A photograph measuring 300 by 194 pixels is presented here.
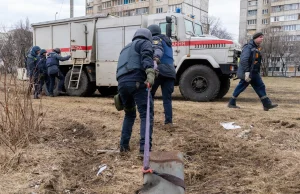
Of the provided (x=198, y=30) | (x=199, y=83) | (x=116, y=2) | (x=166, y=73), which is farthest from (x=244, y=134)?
(x=116, y=2)

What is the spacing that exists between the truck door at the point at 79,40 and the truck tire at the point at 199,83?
11.9ft

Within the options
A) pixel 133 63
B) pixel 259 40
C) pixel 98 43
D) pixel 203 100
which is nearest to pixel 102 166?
pixel 133 63

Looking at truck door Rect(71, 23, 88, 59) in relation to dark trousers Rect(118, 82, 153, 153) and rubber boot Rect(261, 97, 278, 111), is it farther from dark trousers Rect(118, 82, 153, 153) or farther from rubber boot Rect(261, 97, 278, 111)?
dark trousers Rect(118, 82, 153, 153)

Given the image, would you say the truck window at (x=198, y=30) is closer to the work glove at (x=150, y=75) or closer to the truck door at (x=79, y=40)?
the truck door at (x=79, y=40)

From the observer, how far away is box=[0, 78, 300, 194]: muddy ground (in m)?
3.27

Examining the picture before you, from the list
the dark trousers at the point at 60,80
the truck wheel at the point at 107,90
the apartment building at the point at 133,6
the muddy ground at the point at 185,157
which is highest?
the apartment building at the point at 133,6

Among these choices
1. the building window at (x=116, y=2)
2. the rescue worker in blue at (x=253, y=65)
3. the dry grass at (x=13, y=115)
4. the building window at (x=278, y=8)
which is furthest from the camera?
the building window at (x=278, y=8)

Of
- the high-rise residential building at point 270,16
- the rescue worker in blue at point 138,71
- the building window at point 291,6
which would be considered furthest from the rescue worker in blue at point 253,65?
the building window at point 291,6

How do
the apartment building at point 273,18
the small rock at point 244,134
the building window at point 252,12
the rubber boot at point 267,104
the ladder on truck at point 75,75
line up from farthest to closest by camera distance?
the building window at point 252,12
the apartment building at point 273,18
the ladder on truck at point 75,75
the rubber boot at point 267,104
the small rock at point 244,134

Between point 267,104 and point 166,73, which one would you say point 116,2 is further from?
point 166,73

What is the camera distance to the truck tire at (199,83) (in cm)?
911

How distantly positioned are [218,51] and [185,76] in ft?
3.76

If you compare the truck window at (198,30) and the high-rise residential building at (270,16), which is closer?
the truck window at (198,30)

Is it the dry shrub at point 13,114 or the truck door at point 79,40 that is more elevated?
the truck door at point 79,40
